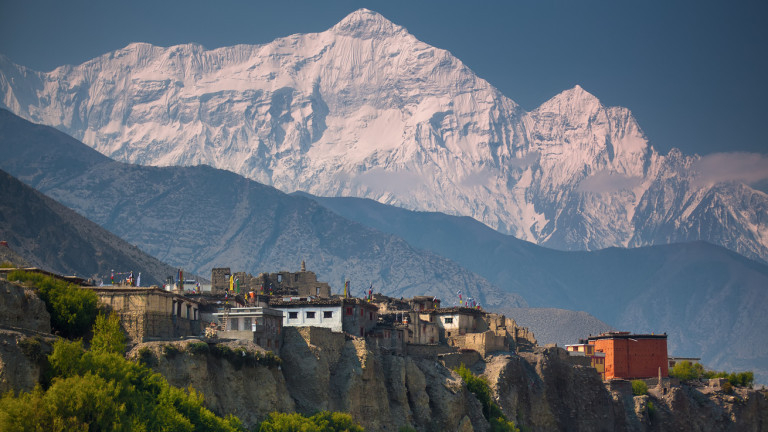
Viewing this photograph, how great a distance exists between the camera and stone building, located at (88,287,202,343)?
90.9 meters

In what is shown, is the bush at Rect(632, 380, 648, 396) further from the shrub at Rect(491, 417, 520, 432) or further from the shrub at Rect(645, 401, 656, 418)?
the shrub at Rect(491, 417, 520, 432)

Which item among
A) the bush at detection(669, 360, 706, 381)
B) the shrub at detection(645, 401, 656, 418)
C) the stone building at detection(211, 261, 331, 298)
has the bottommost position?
the shrub at detection(645, 401, 656, 418)

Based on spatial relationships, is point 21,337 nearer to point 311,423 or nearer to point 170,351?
point 170,351

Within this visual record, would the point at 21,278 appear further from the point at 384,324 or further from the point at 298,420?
Answer: the point at 384,324

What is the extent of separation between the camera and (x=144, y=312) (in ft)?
301

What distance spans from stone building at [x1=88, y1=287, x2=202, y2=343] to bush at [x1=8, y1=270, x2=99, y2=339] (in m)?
2.12

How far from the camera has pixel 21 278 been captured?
298 feet

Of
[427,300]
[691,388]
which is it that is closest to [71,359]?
[427,300]

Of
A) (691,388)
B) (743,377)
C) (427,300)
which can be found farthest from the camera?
(743,377)

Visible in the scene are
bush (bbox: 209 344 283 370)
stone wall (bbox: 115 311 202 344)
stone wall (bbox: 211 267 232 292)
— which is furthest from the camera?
stone wall (bbox: 211 267 232 292)

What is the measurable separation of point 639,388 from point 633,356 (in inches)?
469

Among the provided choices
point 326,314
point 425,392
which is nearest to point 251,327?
point 326,314

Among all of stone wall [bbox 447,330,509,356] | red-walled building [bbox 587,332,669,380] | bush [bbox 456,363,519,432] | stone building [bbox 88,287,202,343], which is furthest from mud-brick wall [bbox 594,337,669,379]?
stone building [bbox 88,287,202,343]

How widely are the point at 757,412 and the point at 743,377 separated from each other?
676 inches
